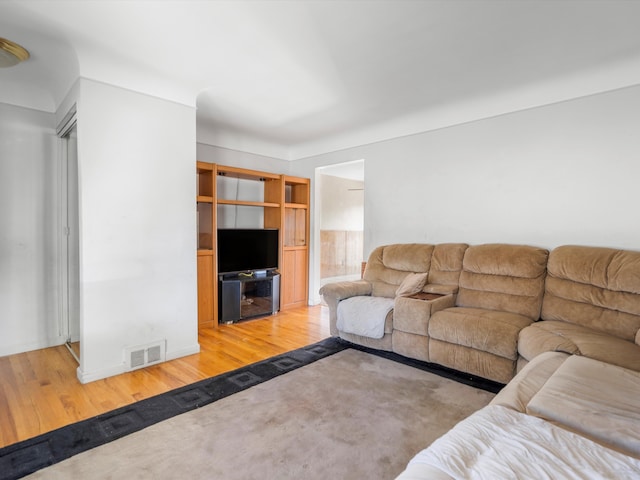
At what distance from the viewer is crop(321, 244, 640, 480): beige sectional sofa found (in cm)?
104

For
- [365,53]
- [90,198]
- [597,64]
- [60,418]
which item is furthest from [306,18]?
[60,418]

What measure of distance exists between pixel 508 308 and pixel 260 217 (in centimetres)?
348

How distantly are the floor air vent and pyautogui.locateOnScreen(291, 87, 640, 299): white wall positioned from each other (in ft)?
9.03

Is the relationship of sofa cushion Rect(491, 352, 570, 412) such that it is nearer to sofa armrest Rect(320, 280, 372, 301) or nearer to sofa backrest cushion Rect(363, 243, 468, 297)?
sofa backrest cushion Rect(363, 243, 468, 297)

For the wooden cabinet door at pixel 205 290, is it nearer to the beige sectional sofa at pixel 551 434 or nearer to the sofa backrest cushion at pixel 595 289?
the beige sectional sofa at pixel 551 434

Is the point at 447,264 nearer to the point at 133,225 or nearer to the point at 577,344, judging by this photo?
the point at 577,344

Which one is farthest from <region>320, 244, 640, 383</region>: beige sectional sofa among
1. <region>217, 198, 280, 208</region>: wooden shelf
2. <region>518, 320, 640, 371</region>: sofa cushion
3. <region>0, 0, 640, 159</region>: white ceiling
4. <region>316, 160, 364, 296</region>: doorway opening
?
<region>316, 160, 364, 296</region>: doorway opening

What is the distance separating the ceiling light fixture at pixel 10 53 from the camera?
7.46 feet

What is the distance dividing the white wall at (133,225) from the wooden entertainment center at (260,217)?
82 centimetres

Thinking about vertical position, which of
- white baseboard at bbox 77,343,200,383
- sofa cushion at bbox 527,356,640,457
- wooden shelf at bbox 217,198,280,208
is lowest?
white baseboard at bbox 77,343,200,383

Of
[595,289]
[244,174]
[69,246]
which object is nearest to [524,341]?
[595,289]

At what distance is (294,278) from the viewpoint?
4.99 metres

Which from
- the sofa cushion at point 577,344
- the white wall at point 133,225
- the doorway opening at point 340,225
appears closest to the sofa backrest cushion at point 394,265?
the sofa cushion at point 577,344

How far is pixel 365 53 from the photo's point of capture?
2.45 m
